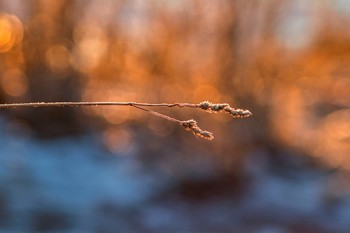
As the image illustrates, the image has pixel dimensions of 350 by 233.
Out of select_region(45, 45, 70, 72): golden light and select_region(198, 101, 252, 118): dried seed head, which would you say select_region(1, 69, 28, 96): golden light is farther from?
select_region(198, 101, 252, 118): dried seed head

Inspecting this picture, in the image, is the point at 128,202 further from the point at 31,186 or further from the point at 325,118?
the point at 325,118

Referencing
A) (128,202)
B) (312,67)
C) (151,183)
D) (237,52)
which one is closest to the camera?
(128,202)

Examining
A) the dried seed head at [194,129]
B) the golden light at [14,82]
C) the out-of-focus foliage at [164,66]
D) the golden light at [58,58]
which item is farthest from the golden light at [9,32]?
the dried seed head at [194,129]

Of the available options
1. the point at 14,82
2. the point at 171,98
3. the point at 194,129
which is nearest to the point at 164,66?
the point at 171,98

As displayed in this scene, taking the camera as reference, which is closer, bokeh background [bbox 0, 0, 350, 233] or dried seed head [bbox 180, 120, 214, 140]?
dried seed head [bbox 180, 120, 214, 140]

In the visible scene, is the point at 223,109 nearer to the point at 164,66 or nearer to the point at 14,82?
the point at 164,66

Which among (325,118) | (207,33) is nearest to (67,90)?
(207,33)

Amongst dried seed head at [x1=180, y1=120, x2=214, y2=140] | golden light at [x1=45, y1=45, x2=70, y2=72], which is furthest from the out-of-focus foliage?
dried seed head at [x1=180, y1=120, x2=214, y2=140]

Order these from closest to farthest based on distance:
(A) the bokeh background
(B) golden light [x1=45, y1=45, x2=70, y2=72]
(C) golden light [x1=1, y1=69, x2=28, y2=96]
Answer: (A) the bokeh background → (C) golden light [x1=1, y1=69, x2=28, y2=96] → (B) golden light [x1=45, y1=45, x2=70, y2=72]
